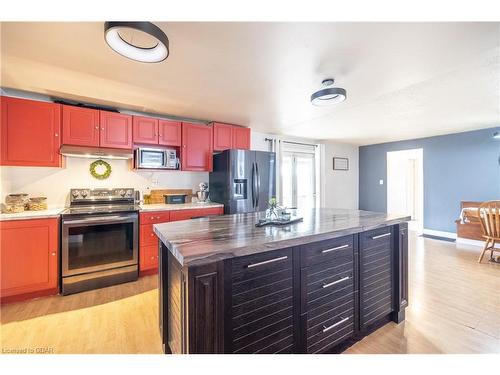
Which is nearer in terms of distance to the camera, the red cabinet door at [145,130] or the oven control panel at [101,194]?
the oven control panel at [101,194]

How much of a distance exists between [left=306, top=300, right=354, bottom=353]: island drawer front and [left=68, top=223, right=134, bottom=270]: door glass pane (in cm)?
231

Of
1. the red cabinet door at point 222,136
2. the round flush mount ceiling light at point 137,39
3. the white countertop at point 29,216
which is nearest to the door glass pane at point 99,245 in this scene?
the white countertop at point 29,216

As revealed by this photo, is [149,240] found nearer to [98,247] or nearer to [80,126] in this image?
[98,247]

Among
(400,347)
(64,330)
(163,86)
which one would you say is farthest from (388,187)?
(64,330)

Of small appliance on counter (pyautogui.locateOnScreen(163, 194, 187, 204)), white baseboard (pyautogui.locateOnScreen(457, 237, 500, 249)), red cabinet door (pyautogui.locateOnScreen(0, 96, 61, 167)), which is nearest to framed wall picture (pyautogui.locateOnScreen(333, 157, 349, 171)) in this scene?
white baseboard (pyautogui.locateOnScreen(457, 237, 500, 249))

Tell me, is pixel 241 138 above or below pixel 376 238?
above

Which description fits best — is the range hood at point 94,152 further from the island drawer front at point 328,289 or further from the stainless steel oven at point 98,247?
the island drawer front at point 328,289

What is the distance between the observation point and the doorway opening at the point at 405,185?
5.84 m

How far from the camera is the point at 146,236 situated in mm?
2859

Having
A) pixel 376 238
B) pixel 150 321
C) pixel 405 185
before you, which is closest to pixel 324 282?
pixel 376 238

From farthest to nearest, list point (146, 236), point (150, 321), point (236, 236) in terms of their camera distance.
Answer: point (146, 236) → point (150, 321) → point (236, 236)

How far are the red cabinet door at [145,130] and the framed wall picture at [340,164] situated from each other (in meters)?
4.66

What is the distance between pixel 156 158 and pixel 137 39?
73.3 inches
